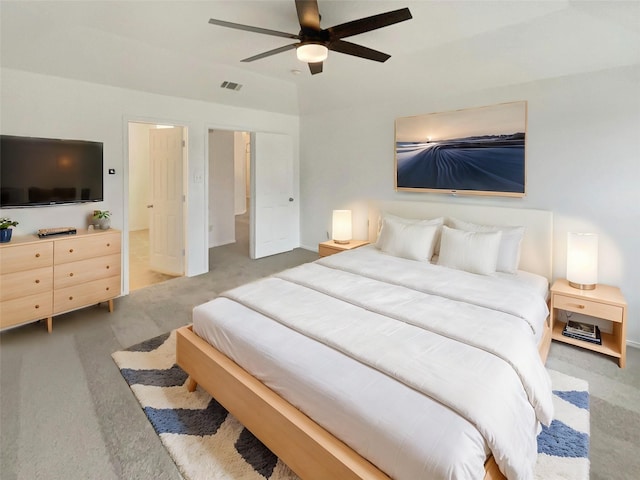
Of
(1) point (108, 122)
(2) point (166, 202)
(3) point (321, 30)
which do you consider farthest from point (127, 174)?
(3) point (321, 30)

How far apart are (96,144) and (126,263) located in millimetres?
1336

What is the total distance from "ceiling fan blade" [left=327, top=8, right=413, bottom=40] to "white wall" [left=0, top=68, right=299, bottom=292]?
107 inches

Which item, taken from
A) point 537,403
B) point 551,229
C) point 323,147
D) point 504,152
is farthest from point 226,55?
point 537,403

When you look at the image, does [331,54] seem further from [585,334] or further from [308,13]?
[585,334]

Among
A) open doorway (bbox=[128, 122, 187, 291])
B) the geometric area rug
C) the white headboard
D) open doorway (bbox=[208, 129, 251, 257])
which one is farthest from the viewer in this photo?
open doorway (bbox=[208, 129, 251, 257])

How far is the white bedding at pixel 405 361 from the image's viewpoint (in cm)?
130

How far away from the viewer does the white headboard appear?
132 inches

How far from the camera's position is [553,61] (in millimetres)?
3113

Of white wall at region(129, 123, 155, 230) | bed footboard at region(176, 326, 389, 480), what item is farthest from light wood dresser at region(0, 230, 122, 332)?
white wall at region(129, 123, 155, 230)

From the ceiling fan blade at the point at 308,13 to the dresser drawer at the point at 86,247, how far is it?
8.90ft

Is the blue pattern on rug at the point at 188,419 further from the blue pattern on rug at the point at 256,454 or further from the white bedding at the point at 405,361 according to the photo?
the white bedding at the point at 405,361

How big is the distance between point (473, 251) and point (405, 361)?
1886mm

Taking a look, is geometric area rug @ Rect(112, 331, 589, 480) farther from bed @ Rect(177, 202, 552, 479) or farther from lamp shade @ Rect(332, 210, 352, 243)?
lamp shade @ Rect(332, 210, 352, 243)

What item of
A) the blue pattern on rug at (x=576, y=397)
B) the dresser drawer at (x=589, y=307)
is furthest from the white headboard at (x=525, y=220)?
the blue pattern on rug at (x=576, y=397)
